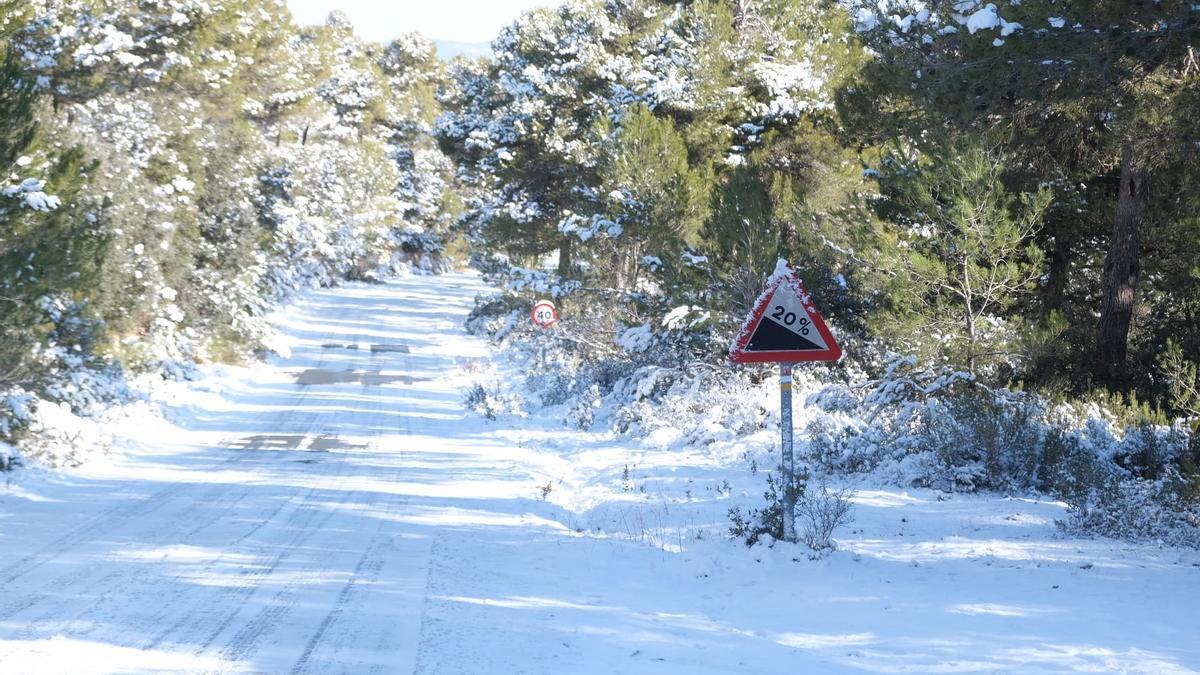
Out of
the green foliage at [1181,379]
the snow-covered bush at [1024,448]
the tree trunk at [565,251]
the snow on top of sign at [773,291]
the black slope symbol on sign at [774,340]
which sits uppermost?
the tree trunk at [565,251]

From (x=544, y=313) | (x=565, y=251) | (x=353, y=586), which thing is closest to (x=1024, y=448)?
(x=353, y=586)

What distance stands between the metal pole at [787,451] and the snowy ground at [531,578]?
0.27 metres

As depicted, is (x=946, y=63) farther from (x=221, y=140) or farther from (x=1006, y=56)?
(x=221, y=140)

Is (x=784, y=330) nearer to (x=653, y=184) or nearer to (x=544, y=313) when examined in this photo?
(x=653, y=184)

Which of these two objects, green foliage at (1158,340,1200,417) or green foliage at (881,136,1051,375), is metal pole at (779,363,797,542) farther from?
green foliage at (881,136,1051,375)

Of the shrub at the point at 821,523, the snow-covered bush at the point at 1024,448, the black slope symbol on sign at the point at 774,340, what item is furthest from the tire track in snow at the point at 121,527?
the snow-covered bush at the point at 1024,448

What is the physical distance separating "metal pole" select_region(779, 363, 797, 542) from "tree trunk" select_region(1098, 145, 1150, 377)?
21.5 feet

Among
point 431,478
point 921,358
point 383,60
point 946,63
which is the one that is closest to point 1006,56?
point 946,63

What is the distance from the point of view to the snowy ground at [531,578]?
5824 mm

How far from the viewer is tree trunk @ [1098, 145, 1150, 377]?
12.2m

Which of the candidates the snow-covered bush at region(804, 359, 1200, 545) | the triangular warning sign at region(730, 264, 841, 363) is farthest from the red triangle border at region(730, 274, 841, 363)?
the snow-covered bush at region(804, 359, 1200, 545)

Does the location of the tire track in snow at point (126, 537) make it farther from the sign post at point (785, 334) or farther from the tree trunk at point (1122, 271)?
the tree trunk at point (1122, 271)

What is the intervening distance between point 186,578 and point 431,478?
5.08 metres

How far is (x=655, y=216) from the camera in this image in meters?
18.7
